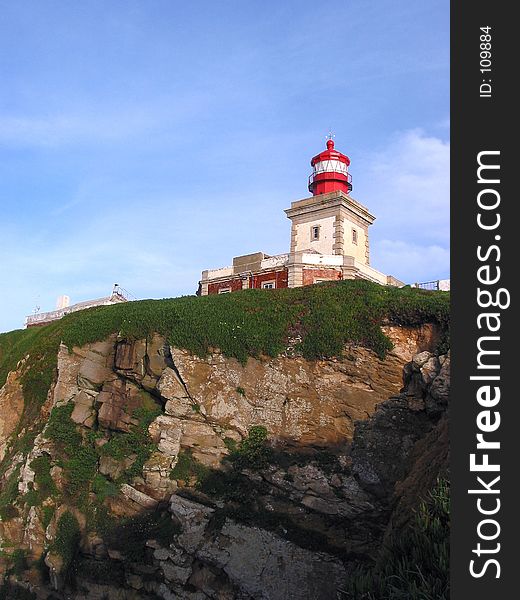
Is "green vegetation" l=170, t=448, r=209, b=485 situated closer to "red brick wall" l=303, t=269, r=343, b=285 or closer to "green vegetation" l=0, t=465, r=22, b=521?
"green vegetation" l=0, t=465, r=22, b=521

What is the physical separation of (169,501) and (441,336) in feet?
33.1

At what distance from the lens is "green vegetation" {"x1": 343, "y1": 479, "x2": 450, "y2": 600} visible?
620 cm

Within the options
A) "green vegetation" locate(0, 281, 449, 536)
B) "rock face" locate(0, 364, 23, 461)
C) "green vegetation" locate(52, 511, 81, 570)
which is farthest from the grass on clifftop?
"green vegetation" locate(52, 511, 81, 570)

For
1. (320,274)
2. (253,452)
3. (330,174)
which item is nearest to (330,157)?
(330,174)

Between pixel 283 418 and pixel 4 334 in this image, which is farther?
pixel 4 334

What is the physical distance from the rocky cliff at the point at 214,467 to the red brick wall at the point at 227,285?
9.09 meters

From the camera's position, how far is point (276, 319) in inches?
762

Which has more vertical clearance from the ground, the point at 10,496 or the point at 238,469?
the point at 238,469

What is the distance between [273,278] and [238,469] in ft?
41.4

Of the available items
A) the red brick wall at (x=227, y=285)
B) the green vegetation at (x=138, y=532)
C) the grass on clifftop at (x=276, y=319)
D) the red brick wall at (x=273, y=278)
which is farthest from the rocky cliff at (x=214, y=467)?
the red brick wall at (x=227, y=285)

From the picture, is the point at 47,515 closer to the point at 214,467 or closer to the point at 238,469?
the point at 214,467

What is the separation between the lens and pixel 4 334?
33.0 m

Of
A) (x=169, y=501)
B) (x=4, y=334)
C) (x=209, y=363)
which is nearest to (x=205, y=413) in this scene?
(x=209, y=363)

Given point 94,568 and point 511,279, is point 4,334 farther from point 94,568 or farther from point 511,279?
point 511,279
